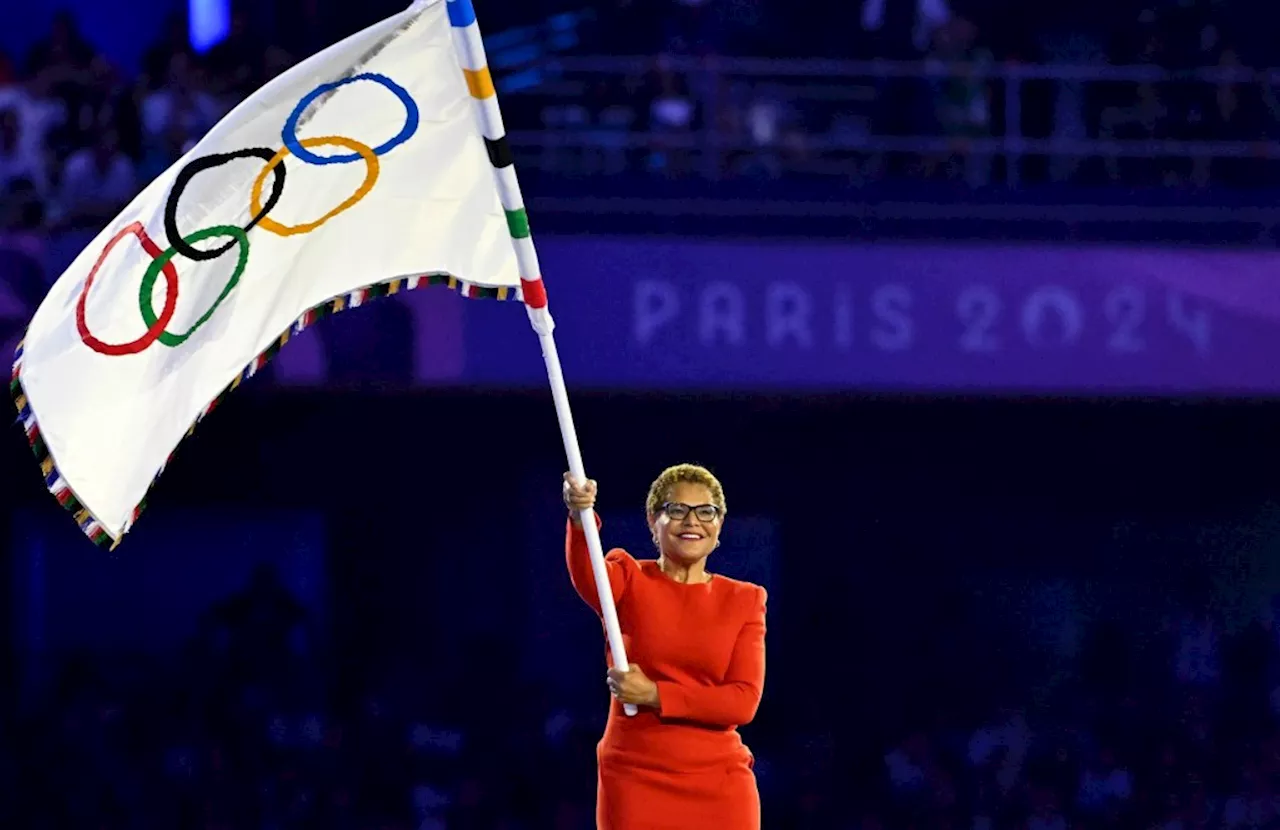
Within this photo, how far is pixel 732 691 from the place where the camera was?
5.46 metres

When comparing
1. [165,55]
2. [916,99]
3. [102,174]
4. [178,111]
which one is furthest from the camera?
[916,99]

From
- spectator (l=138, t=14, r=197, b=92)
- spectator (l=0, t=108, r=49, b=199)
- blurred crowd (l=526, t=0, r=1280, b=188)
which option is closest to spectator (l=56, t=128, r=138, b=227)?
spectator (l=0, t=108, r=49, b=199)

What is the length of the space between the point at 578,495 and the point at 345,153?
3.01 ft

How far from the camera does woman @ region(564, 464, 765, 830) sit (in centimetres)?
546

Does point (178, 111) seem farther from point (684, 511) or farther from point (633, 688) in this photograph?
point (633, 688)

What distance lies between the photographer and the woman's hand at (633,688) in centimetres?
536

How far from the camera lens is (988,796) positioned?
35.3ft

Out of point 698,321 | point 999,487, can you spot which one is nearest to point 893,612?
point 999,487

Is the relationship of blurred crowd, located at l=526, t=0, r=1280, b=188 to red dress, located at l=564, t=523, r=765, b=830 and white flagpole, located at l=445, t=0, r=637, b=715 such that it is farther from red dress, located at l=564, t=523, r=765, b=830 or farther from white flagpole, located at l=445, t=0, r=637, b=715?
red dress, located at l=564, t=523, r=765, b=830

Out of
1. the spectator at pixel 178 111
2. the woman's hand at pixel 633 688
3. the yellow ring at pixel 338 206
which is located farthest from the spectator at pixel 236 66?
the woman's hand at pixel 633 688

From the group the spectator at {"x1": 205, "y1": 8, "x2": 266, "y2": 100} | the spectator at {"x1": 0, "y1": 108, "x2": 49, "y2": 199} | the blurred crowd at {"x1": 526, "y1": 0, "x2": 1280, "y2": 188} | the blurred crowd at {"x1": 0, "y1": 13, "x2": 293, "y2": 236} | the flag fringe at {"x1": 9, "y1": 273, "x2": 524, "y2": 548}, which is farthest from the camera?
the blurred crowd at {"x1": 526, "y1": 0, "x2": 1280, "y2": 188}

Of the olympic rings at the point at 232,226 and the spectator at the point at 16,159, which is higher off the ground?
the spectator at the point at 16,159

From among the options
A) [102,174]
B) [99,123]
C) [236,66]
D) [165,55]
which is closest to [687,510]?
[102,174]

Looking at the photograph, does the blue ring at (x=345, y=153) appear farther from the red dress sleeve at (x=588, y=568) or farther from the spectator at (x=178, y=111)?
the spectator at (x=178, y=111)
